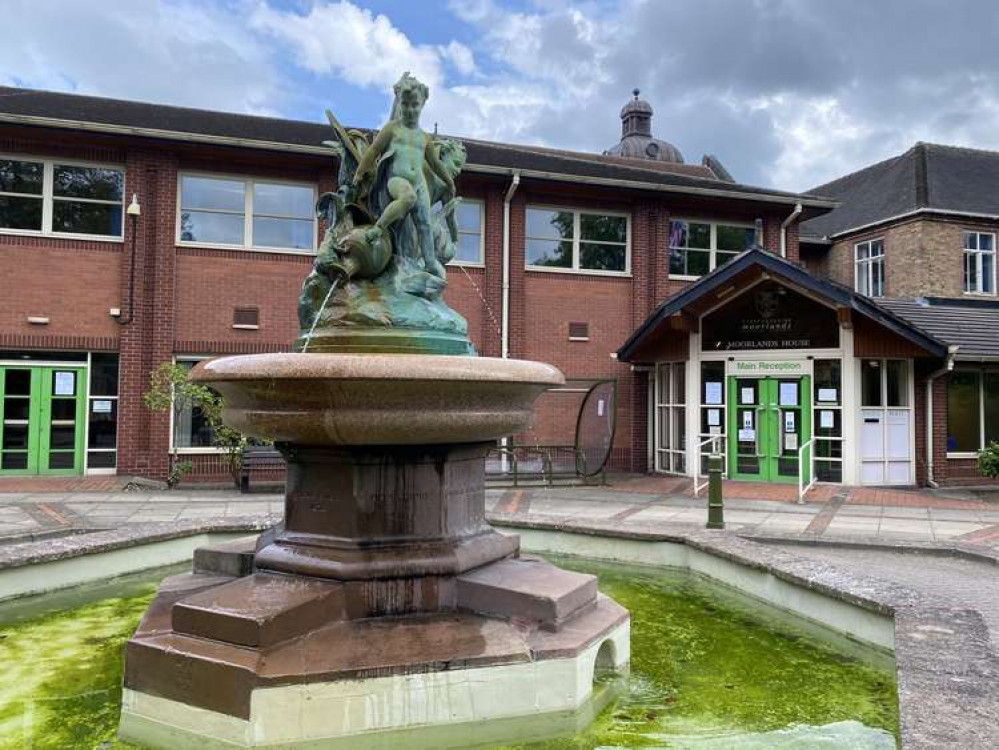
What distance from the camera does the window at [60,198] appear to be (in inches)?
612

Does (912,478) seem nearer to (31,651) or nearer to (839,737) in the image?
(839,737)

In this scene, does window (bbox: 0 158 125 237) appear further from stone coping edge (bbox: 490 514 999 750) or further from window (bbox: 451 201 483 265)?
stone coping edge (bbox: 490 514 999 750)

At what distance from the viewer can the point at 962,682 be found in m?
3.10

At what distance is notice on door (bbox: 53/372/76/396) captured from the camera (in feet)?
51.3

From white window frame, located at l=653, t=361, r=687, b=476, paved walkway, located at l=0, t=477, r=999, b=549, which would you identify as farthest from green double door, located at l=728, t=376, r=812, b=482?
white window frame, located at l=653, t=361, r=687, b=476

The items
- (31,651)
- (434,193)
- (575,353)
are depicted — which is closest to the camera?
(31,651)

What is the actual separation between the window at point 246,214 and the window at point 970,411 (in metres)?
14.3

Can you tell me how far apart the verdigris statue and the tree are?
999cm

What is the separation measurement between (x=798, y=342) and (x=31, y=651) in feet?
47.5

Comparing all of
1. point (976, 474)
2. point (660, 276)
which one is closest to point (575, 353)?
point (660, 276)

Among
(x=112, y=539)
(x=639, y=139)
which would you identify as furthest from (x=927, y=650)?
(x=639, y=139)

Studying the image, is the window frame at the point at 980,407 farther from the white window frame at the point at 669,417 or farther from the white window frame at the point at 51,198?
the white window frame at the point at 51,198

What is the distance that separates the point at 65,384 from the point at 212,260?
3921 mm

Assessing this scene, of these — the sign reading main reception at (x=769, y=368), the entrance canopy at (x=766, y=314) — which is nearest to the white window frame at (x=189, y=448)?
the entrance canopy at (x=766, y=314)
